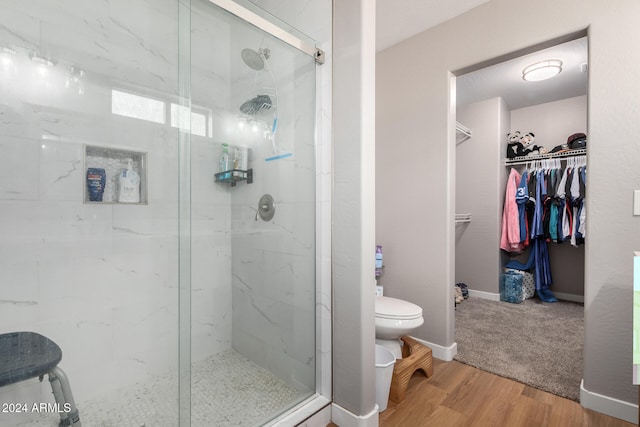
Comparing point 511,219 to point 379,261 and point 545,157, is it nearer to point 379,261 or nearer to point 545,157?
point 545,157

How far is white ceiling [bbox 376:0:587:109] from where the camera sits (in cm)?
212

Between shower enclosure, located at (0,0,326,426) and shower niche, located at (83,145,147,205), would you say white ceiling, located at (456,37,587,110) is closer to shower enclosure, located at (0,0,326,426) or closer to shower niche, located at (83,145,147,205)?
shower enclosure, located at (0,0,326,426)

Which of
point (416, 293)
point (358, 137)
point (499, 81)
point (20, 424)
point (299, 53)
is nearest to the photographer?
point (20, 424)

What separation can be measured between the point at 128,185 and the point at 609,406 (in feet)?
→ 9.29

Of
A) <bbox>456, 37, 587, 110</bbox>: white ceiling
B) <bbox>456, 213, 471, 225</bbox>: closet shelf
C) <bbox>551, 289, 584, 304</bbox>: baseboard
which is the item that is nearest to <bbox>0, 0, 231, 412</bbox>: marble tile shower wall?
<bbox>456, 37, 587, 110</bbox>: white ceiling

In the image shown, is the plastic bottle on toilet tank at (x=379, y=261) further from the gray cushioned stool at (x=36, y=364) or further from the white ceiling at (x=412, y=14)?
the gray cushioned stool at (x=36, y=364)

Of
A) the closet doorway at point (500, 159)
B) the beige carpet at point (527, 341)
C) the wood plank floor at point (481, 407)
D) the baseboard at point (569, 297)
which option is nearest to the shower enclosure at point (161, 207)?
the wood plank floor at point (481, 407)

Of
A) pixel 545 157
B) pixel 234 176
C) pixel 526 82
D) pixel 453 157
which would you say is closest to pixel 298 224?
pixel 234 176

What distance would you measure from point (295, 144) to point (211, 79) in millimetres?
619

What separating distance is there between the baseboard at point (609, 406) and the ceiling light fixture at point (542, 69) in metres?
2.69

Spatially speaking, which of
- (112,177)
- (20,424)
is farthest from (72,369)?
(112,177)

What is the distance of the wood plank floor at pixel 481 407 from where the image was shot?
1.54m

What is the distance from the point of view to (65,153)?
153cm

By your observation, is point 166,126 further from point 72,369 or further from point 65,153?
point 72,369
